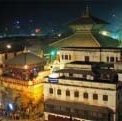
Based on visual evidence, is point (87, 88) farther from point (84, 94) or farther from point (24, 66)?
point (24, 66)

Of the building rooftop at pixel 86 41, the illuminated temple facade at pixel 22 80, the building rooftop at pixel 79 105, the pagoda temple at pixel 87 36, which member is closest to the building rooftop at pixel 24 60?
the illuminated temple facade at pixel 22 80

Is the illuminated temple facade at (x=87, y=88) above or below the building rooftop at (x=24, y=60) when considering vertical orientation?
below

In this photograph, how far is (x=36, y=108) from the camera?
1804 inches

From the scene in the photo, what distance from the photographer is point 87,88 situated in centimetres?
3878

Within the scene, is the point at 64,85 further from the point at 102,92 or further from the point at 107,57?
the point at 107,57

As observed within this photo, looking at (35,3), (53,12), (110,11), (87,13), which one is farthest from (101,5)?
(87,13)

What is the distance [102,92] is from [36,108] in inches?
435

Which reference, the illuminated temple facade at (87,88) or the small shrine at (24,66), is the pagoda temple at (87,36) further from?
the small shrine at (24,66)

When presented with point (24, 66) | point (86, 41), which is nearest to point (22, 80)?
point (24, 66)

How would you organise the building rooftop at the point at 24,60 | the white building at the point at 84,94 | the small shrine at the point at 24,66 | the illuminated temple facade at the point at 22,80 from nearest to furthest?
1. the white building at the point at 84,94
2. the illuminated temple facade at the point at 22,80
3. the small shrine at the point at 24,66
4. the building rooftop at the point at 24,60

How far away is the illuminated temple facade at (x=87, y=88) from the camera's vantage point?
37.8 m

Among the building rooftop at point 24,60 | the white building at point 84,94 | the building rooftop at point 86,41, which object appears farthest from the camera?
the building rooftop at point 86,41

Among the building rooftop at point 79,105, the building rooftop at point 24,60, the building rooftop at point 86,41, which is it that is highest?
the building rooftop at point 86,41

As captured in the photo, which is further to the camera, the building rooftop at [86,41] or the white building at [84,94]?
the building rooftop at [86,41]
